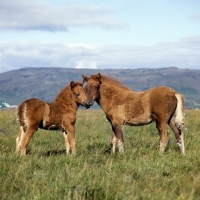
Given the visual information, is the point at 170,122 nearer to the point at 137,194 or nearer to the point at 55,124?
the point at 55,124

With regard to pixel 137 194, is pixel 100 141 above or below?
below

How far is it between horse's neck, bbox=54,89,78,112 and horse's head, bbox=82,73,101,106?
42 cm

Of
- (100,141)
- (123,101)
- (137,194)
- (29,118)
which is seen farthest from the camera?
(100,141)

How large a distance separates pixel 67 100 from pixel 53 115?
781 millimetres

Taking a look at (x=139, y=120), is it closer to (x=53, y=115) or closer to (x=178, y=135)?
(x=178, y=135)

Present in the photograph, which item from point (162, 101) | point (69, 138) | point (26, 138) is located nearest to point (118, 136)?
point (69, 138)

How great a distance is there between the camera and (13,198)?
4.98 meters

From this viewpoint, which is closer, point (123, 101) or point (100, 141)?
point (123, 101)

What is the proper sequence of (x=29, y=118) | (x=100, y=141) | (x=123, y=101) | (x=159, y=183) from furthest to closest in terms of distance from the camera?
(x=100, y=141)
(x=123, y=101)
(x=29, y=118)
(x=159, y=183)

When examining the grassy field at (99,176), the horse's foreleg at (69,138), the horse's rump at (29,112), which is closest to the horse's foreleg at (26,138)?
the horse's rump at (29,112)

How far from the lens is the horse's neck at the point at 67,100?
35.2ft

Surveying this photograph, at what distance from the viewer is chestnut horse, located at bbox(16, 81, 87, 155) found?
31.8ft

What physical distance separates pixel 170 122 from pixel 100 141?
2.33m

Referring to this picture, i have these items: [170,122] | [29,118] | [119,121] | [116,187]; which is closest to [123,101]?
[119,121]
